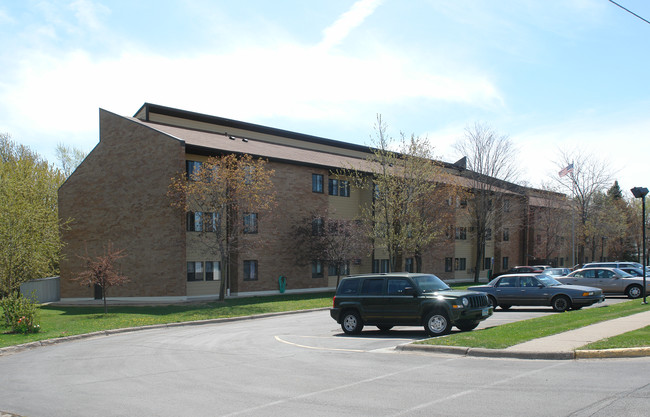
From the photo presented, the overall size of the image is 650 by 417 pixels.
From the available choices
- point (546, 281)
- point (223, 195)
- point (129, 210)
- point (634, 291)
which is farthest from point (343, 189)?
point (546, 281)

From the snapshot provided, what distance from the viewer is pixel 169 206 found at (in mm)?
32312

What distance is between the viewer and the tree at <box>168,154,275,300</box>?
29.9 meters

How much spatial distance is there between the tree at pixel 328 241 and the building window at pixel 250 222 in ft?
10.1

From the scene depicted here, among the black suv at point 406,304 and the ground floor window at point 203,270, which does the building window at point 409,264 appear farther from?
the black suv at point 406,304

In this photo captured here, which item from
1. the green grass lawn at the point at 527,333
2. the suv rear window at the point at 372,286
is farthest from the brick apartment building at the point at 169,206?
the green grass lawn at the point at 527,333

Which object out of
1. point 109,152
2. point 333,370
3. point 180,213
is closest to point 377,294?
point 333,370

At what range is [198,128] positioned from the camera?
40.7 metres

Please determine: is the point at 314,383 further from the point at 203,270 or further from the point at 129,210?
the point at 129,210

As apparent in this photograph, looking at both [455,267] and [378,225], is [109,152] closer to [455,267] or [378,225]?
[378,225]

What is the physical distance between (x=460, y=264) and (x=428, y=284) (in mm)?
39511

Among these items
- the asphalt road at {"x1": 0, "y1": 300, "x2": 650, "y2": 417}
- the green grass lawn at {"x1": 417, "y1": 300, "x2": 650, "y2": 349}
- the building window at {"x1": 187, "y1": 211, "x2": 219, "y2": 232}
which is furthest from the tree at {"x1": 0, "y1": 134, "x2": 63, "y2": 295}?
the green grass lawn at {"x1": 417, "y1": 300, "x2": 650, "y2": 349}

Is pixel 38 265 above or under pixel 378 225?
under

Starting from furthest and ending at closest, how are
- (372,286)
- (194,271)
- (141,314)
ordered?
(194,271) → (141,314) → (372,286)

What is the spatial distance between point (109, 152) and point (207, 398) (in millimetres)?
30177
